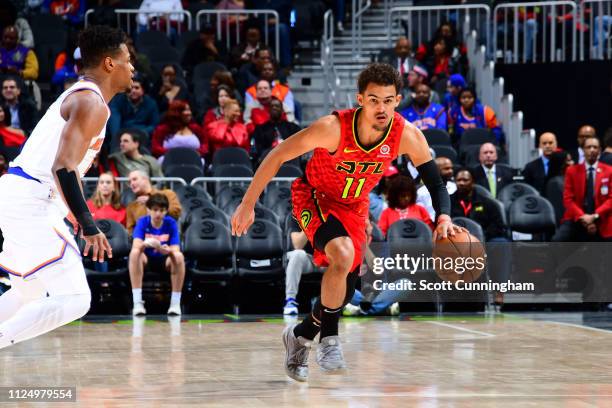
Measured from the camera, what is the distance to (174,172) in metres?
13.8

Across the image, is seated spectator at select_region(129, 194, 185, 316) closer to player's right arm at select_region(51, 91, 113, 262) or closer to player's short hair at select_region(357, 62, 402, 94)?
player's short hair at select_region(357, 62, 402, 94)

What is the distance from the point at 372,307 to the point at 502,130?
182 inches

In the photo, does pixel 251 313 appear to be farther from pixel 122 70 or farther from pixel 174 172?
pixel 122 70

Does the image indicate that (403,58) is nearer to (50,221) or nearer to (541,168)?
(541,168)

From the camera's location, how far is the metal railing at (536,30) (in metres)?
15.8

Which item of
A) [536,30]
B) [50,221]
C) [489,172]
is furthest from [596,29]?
[50,221]

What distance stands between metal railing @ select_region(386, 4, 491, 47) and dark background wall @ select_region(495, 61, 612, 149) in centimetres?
78

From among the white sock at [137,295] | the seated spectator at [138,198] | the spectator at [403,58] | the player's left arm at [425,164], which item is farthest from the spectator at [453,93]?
the player's left arm at [425,164]

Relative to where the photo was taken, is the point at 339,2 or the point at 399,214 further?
the point at 339,2

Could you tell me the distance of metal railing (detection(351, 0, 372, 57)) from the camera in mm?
17469

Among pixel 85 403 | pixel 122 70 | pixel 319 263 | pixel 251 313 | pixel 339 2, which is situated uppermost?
pixel 339 2

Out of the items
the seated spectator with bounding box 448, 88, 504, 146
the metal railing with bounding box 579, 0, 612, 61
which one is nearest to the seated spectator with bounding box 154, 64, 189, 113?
the seated spectator with bounding box 448, 88, 504, 146

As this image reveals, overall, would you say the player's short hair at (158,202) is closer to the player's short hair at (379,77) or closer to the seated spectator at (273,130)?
the seated spectator at (273,130)

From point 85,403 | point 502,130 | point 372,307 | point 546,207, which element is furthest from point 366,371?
point 502,130
